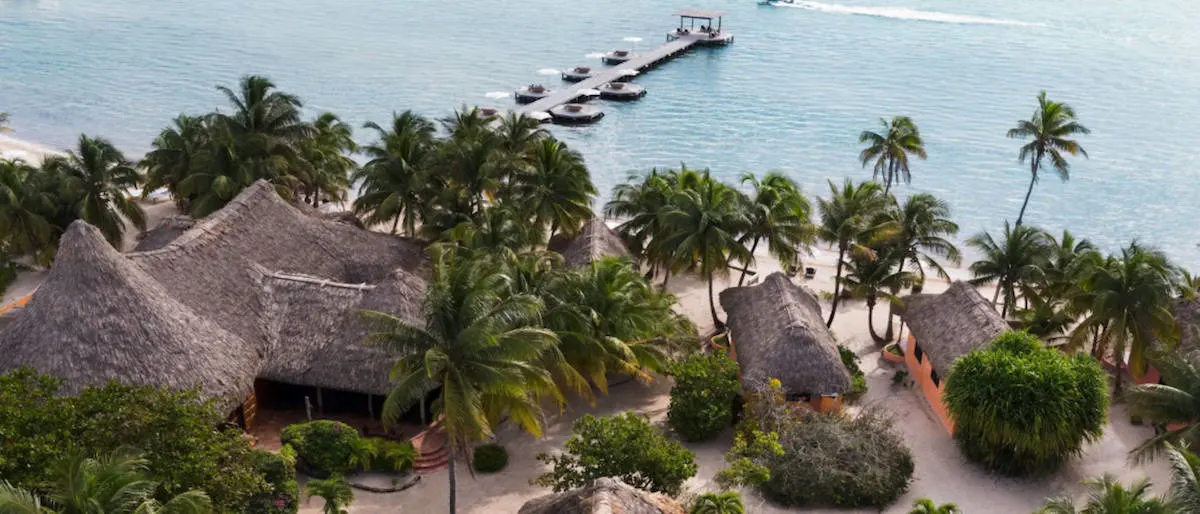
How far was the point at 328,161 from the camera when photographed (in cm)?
4534

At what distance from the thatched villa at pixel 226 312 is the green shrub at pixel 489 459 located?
3.23 m

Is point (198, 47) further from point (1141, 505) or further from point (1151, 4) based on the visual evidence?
point (1151, 4)

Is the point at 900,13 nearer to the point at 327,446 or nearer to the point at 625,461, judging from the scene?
the point at 625,461

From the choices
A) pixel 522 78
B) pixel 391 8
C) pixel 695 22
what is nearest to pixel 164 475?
pixel 522 78

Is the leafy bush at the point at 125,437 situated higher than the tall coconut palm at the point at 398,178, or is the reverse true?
the tall coconut palm at the point at 398,178

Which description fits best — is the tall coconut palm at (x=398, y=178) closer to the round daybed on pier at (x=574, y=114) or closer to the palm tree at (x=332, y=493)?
the palm tree at (x=332, y=493)

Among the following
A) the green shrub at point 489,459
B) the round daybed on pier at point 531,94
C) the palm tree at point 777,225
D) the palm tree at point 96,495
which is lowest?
the green shrub at point 489,459

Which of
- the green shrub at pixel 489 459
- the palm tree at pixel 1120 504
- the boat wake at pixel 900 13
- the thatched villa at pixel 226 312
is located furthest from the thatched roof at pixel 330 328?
the boat wake at pixel 900 13

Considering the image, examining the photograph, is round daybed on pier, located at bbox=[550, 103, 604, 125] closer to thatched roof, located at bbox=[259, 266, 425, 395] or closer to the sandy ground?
the sandy ground

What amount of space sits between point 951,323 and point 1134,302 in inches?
201

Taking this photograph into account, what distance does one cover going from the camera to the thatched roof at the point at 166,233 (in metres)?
34.7

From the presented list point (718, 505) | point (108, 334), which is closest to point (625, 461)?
point (718, 505)

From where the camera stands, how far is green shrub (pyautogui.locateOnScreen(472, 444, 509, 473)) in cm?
2711

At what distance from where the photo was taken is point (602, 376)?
28.2m
